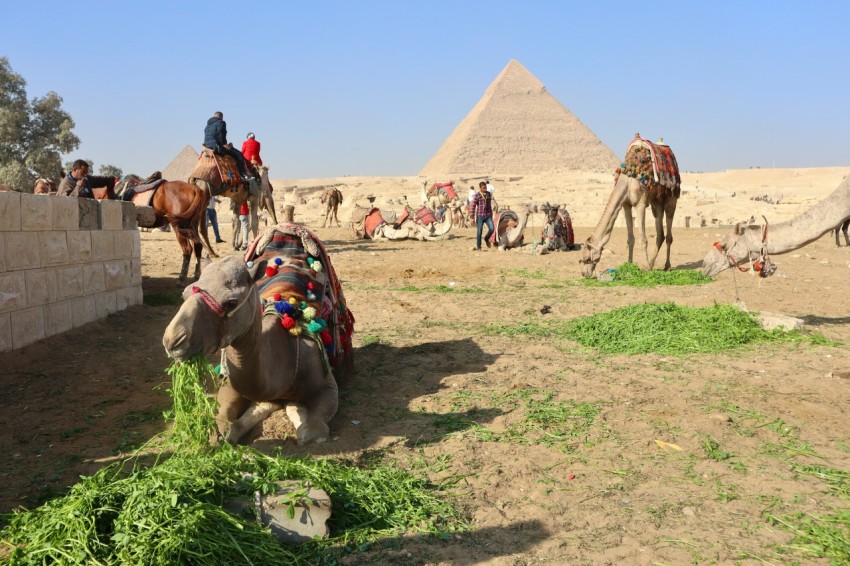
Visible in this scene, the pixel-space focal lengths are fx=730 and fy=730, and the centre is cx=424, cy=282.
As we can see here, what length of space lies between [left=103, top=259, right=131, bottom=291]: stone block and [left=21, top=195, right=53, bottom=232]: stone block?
1.26 meters

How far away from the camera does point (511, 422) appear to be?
5.33 m

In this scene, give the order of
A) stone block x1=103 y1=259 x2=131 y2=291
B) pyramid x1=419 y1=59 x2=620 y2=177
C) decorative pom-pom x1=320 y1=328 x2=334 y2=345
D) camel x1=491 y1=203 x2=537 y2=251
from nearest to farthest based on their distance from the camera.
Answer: decorative pom-pom x1=320 y1=328 x2=334 y2=345
stone block x1=103 y1=259 x2=131 y2=291
camel x1=491 y1=203 x2=537 y2=251
pyramid x1=419 y1=59 x2=620 y2=177

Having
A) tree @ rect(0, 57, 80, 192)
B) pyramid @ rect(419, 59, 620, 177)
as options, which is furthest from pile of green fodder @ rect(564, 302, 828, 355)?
pyramid @ rect(419, 59, 620, 177)

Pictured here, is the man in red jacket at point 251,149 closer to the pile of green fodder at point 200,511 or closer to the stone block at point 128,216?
the stone block at point 128,216

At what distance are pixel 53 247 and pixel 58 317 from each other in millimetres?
765

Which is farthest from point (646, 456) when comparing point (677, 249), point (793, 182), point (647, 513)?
point (793, 182)

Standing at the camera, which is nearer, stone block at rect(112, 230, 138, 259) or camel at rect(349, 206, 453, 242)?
stone block at rect(112, 230, 138, 259)

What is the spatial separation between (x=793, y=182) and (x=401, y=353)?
6830cm

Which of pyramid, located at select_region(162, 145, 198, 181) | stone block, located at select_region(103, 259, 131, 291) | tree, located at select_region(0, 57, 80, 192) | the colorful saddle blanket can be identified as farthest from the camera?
pyramid, located at select_region(162, 145, 198, 181)

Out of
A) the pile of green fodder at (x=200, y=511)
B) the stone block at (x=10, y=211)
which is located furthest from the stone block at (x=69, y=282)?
the pile of green fodder at (x=200, y=511)

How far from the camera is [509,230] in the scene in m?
20.0

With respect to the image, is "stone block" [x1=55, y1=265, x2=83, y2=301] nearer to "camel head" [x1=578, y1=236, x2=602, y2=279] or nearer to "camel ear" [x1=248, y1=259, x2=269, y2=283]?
"camel ear" [x1=248, y1=259, x2=269, y2=283]

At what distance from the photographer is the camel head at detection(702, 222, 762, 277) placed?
815 cm

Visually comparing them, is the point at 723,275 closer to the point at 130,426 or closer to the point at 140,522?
the point at 130,426
